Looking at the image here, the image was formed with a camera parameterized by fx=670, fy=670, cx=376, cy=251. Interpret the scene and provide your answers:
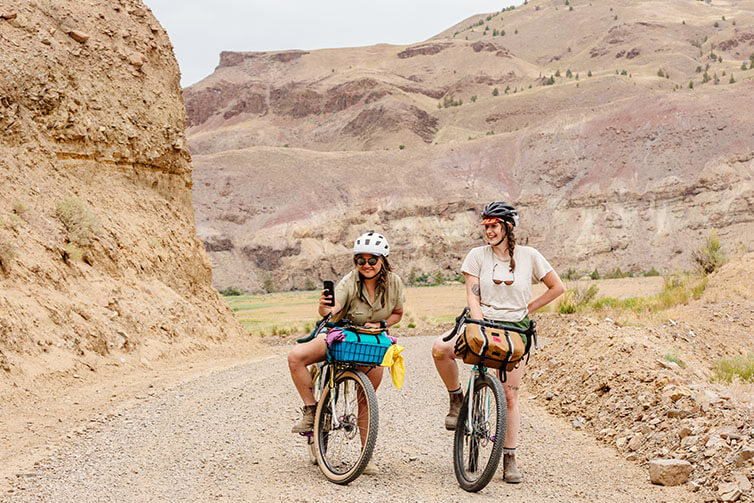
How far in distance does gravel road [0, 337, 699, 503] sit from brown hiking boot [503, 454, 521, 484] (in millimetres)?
80

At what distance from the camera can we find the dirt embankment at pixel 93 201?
11.4 metres

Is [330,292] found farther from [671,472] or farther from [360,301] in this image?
[671,472]

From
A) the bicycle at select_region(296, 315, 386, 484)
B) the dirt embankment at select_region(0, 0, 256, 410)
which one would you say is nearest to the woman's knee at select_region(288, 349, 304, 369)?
the bicycle at select_region(296, 315, 386, 484)

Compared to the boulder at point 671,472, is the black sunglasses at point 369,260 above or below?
above

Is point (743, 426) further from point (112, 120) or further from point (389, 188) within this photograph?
point (389, 188)

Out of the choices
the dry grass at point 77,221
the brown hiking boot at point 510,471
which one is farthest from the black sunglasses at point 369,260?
the dry grass at point 77,221

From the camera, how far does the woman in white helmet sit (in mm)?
5664

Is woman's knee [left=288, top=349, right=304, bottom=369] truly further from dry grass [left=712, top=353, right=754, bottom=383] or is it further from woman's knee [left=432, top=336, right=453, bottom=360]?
dry grass [left=712, top=353, right=754, bottom=383]

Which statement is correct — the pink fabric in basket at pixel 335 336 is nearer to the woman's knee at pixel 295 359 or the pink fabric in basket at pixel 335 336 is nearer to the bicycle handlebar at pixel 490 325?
the woman's knee at pixel 295 359

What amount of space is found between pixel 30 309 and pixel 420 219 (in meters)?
62.9

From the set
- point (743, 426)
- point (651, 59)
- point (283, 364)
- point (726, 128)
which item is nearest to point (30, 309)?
point (283, 364)

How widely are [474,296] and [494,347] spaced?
1.89 ft

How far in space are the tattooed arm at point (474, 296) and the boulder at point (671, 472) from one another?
2.02 metres

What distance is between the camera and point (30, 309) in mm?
10875
